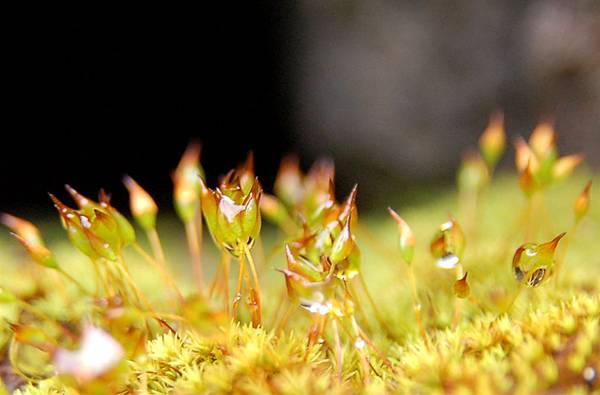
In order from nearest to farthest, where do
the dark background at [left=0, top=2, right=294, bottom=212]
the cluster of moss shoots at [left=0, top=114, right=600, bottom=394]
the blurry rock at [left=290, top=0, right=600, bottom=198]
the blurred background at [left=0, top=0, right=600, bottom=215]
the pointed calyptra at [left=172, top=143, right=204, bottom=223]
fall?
the cluster of moss shoots at [left=0, top=114, right=600, bottom=394] < the pointed calyptra at [left=172, top=143, right=204, bottom=223] < the blurry rock at [left=290, top=0, right=600, bottom=198] < the blurred background at [left=0, top=0, right=600, bottom=215] < the dark background at [left=0, top=2, right=294, bottom=212]

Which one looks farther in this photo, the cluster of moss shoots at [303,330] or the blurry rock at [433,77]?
the blurry rock at [433,77]

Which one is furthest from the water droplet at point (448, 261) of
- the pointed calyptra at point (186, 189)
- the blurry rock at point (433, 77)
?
the blurry rock at point (433, 77)

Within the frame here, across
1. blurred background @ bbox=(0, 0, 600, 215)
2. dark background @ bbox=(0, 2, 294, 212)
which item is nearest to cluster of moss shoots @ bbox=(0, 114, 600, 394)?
blurred background @ bbox=(0, 0, 600, 215)

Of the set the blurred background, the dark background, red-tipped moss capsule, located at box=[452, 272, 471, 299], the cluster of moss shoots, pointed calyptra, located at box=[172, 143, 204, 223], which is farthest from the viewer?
the dark background

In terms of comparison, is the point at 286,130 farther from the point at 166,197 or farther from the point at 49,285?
the point at 49,285

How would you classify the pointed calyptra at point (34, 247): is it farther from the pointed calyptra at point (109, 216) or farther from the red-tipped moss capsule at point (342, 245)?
the red-tipped moss capsule at point (342, 245)

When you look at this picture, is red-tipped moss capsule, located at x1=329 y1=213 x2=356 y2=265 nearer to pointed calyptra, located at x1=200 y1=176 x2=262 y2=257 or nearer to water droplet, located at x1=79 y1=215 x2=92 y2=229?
pointed calyptra, located at x1=200 y1=176 x2=262 y2=257

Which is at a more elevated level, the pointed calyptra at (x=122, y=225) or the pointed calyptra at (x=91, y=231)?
the pointed calyptra at (x=122, y=225)
